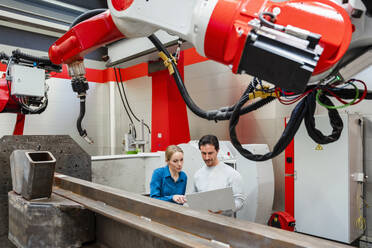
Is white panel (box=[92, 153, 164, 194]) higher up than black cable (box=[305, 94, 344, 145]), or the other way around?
black cable (box=[305, 94, 344, 145])

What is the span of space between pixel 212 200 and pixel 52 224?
87cm

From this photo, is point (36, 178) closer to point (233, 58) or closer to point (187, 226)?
point (187, 226)

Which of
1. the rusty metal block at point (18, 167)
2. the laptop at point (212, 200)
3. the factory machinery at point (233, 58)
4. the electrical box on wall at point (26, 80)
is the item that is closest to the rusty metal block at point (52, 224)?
the factory machinery at point (233, 58)

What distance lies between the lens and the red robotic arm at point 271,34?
0.59 metres

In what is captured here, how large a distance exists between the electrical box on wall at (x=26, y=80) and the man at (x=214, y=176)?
1.57 meters

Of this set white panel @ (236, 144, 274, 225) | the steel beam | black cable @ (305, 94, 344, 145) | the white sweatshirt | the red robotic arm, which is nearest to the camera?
the red robotic arm

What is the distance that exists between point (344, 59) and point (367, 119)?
280 cm

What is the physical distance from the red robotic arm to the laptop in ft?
3.47

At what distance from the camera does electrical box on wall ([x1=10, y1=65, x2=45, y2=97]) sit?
2414mm

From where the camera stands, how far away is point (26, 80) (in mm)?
2434

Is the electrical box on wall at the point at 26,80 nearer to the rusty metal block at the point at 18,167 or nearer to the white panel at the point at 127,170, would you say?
the rusty metal block at the point at 18,167

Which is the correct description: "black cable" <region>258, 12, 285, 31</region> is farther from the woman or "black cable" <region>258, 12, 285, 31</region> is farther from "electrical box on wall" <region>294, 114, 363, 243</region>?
"electrical box on wall" <region>294, 114, 363, 243</region>

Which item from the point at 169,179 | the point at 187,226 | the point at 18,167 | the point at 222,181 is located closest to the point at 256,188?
the point at 222,181

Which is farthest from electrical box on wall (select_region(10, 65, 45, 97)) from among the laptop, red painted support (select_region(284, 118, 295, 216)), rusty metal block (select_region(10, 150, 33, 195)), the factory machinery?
red painted support (select_region(284, 118, 295, 216))
